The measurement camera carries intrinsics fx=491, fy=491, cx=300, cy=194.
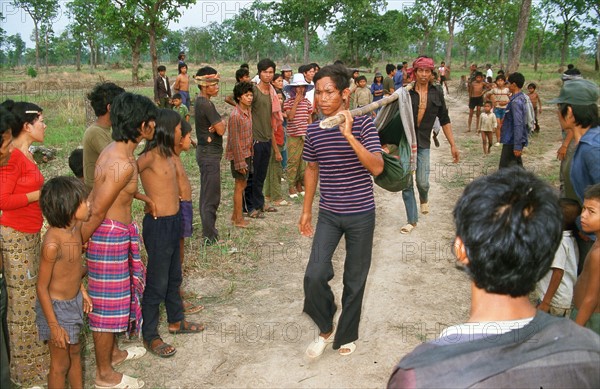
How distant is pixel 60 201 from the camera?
2656mm

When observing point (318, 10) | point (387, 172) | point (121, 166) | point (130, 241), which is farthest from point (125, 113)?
point (318, 10)

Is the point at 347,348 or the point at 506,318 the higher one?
the point at 506,318

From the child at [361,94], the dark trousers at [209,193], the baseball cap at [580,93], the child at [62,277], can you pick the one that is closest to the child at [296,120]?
the dark trousers at [209,193]

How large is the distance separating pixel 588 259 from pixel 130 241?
270 cm

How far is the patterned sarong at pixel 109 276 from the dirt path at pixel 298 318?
49cm

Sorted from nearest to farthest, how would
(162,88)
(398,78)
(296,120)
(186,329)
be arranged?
(186,329)
(296,120)
(162,88)
(398,78)

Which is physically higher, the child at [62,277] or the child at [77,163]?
the child at [77,163]

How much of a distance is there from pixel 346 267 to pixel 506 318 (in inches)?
80.4

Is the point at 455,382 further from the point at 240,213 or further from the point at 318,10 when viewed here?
the point at 318,10

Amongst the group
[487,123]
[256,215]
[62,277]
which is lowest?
[256,215]

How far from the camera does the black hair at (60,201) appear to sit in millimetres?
2660

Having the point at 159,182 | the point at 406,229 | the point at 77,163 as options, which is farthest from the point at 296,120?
the point at 159,182

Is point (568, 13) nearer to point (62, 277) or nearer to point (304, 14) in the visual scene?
point (304, 14)

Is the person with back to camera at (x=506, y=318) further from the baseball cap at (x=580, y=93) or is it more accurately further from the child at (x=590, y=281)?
the baseball cap at (x=580, y=93)
